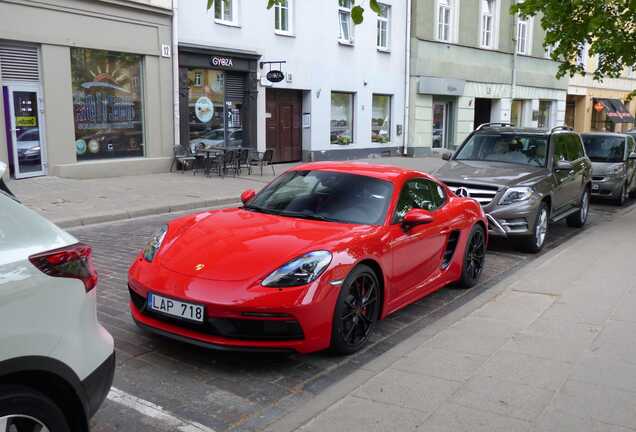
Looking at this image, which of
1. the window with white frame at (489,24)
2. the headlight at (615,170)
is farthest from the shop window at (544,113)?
the headlight at (615,170)

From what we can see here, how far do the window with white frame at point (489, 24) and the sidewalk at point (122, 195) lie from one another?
17.8m

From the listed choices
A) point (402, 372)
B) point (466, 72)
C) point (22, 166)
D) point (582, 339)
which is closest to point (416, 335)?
point (402, 372)

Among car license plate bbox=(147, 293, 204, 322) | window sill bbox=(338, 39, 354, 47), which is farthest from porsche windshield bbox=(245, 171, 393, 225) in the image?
window sill bbox=(338, 39, 354, 47)

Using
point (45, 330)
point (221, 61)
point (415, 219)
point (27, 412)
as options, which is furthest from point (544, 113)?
point (27, 412)

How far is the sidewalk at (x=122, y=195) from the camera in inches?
423

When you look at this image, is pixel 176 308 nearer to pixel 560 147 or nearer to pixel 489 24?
pixel 560 147

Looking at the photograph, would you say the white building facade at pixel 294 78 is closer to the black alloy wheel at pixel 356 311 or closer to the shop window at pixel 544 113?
the shop window at pixel 544 113

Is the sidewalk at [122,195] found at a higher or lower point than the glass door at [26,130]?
lower

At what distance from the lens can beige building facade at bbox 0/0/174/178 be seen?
13.7 m

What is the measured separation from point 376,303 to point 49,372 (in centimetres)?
286

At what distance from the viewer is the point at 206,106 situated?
18359mm

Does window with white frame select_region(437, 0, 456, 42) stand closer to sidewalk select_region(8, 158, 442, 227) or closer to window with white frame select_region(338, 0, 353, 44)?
window with white frame select_region(338, 0, 353, 44)

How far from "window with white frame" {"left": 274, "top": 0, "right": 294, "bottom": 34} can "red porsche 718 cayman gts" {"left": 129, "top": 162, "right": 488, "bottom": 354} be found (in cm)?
1496

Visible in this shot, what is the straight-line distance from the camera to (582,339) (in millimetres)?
4926
